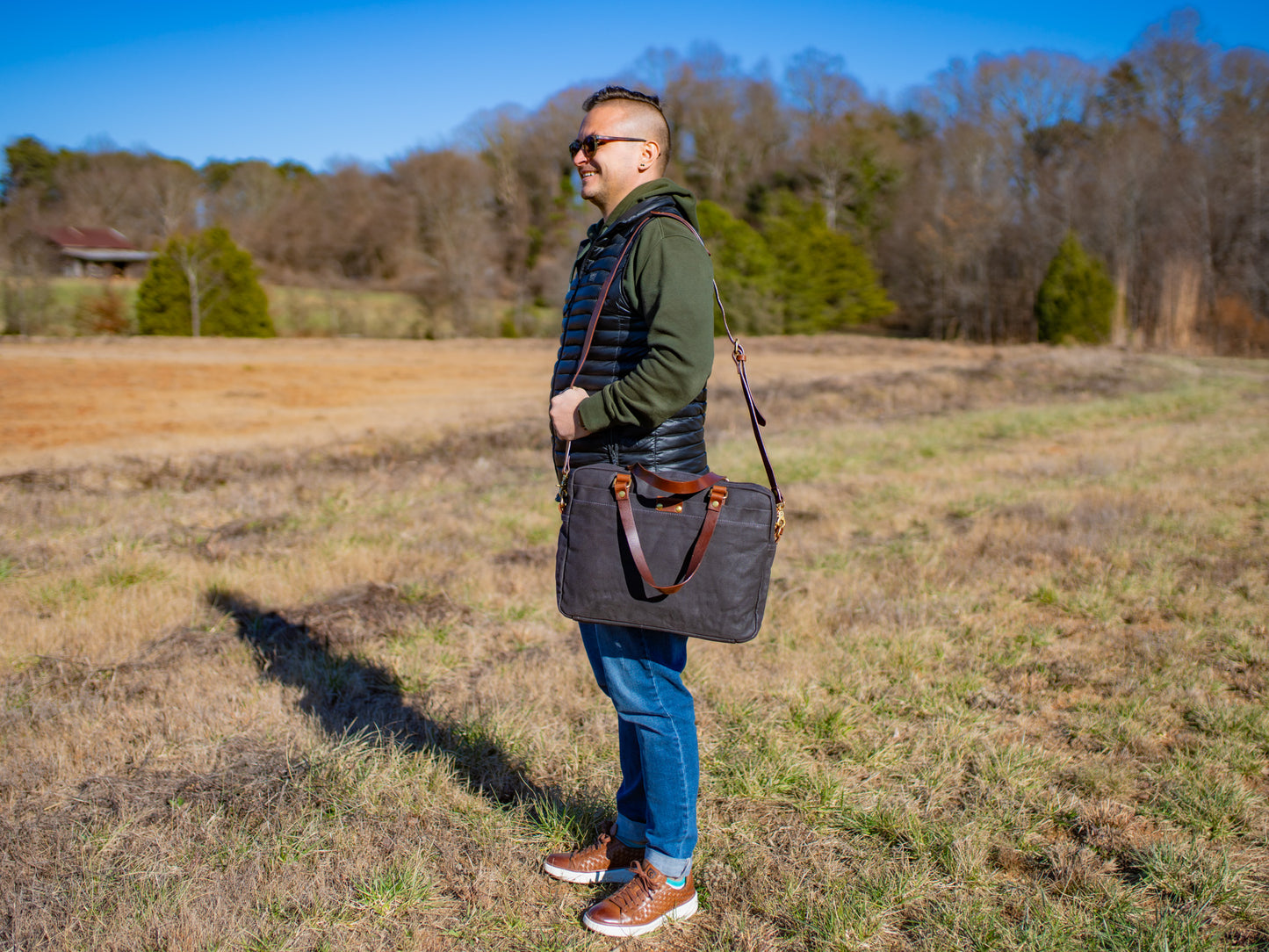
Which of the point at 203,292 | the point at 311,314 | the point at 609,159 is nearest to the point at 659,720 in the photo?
the point at 609,159

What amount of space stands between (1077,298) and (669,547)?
42.9 m

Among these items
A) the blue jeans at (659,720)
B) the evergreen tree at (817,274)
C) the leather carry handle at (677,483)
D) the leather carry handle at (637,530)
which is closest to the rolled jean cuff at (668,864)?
the blue jeans at (659,720)

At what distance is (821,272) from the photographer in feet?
168

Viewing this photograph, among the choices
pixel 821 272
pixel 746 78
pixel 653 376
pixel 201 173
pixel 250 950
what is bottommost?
pixel 250 950

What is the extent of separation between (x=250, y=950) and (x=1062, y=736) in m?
2.88

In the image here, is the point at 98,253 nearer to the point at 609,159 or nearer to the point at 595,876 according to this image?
the point at 609,159

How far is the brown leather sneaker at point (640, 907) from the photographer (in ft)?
7.38

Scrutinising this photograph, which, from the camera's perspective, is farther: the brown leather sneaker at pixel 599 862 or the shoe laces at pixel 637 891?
the brown leather sneaker at pixel 599 862

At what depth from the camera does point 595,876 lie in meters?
2.47

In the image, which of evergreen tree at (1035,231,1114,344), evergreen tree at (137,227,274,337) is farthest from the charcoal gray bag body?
evergreen tree at (1035,231,1114,344)

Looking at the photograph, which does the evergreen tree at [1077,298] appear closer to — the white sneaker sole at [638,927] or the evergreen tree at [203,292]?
the evergreen tree at [203,292]

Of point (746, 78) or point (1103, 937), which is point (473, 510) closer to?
point (1103, 937)

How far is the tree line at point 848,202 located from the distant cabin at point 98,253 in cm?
111

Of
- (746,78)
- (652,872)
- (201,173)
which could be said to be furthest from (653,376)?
(201,173)
